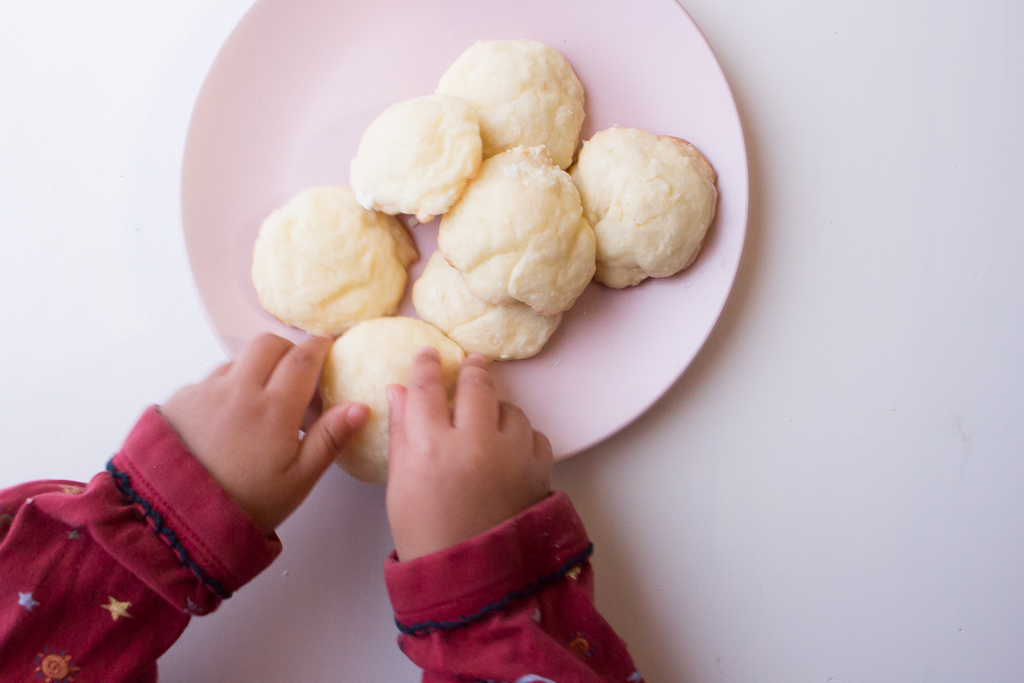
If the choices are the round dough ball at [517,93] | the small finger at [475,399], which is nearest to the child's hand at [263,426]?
the small finger at [475,399]

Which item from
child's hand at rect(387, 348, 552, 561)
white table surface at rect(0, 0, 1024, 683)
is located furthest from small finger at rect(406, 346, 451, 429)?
white table surface at rect(0, 0, 1024, 683)

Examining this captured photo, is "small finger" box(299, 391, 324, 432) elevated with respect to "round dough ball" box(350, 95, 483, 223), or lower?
lower

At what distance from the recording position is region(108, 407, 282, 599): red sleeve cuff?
62 centimetres

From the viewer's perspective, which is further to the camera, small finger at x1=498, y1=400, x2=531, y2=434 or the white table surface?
the white table surface

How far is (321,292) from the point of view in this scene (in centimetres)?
73

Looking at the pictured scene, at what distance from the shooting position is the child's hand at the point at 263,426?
65 cm

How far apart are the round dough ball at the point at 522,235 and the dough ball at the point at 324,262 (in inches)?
3.7

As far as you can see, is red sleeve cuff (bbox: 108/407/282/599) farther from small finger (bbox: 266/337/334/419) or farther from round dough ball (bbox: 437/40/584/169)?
round dough ball (bbox: 437/40/584/169)

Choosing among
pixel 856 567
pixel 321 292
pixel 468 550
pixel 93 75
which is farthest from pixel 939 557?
pixel 93 75

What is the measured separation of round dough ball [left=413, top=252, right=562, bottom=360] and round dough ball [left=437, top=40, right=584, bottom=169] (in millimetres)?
174

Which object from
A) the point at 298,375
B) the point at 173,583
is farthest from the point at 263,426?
the point at 173,583

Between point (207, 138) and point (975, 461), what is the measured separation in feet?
3.73

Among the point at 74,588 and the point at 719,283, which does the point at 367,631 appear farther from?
the point at 719,283

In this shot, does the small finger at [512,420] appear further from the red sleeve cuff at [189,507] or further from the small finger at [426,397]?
the red sleeve cuff at [189,507]
